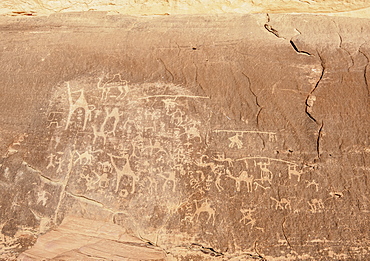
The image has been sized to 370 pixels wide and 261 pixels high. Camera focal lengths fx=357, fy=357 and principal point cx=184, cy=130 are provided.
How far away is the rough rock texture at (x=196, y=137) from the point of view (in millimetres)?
2465

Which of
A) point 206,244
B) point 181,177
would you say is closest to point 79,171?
point 181,177

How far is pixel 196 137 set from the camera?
273 centimetres

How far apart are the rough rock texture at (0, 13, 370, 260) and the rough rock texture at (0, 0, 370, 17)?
0.46 metres

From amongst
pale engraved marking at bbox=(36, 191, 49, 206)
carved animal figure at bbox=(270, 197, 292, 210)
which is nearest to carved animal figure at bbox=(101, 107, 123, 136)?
pale engraved marking at bbox=(36, 191, 49, 206)


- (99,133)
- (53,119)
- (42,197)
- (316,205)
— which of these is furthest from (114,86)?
(316,205)

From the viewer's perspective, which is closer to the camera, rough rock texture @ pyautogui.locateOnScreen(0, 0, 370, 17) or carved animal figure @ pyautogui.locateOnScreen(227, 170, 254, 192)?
carved animal figure @ pyautogui.locateOnScreen(227, 170, 254, 192)

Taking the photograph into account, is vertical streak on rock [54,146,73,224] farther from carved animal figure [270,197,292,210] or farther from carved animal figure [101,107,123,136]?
carved animal figure [270,197,292,210]

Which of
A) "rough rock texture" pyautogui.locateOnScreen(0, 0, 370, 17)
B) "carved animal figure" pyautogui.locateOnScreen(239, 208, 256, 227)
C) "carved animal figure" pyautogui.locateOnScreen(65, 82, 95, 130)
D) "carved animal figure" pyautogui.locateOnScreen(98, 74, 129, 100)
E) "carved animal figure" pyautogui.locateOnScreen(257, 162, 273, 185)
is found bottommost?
"carved animal figure" pyautogui.locateOnScreen(239, 208, 256, 227)

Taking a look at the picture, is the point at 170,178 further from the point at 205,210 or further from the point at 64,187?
the point at 64,187

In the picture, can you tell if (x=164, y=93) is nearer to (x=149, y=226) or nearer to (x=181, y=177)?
(x=181, y=177)

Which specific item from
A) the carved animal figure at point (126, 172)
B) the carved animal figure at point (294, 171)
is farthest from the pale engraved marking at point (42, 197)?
the carved animal figure at point (294, 171)

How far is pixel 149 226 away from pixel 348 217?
1362 mm

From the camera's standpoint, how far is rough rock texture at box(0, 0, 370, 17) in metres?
3.61

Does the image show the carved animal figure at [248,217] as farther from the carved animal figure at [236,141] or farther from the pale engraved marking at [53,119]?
the pale engraved marking at [53,119]
